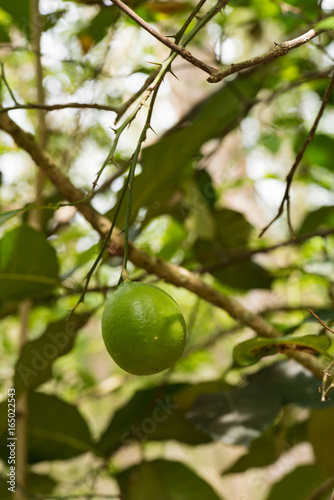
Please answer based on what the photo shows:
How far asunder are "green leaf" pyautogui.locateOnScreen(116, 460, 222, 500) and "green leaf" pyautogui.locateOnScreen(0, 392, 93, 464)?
104 mm

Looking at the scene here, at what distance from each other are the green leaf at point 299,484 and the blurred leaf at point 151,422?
0.61 ft

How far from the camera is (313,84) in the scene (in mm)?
1349

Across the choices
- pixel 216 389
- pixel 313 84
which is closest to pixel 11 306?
pixel 216 389

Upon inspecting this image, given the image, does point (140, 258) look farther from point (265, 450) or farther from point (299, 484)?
point (299, 484)

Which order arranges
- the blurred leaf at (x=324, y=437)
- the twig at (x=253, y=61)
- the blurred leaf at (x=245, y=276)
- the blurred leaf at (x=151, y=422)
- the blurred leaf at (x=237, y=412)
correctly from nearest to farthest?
the twig at (x=253, y=61), the blurred leaf at (x=237, y=412), the blurred leaf at (x=324, y=437), the blurred leaf at (x=151, y=422), the blurred leaf at (x=245, y=276)

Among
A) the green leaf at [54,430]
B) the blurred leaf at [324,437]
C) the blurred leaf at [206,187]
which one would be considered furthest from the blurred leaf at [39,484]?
the blurred leaf at [206,187]

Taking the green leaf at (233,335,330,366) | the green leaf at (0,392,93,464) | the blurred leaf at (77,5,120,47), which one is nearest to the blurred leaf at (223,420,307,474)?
the green leaf at (0,392,93,464)

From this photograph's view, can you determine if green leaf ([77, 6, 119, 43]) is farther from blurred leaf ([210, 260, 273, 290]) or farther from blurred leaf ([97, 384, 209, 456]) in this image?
blurred leaf ([97, 384, 209, 456])

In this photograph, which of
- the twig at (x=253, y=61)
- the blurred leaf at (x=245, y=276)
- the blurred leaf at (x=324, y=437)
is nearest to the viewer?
the twig at (x=253, y=61)

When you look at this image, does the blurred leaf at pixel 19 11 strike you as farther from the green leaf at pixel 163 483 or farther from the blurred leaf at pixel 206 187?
the green leaf at pixel 163 483

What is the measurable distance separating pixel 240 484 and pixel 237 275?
6.75ft

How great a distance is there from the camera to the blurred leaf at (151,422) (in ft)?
3.35

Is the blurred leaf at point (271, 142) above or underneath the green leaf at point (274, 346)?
above

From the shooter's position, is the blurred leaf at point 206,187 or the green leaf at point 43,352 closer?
the green leaf at point 43,352
